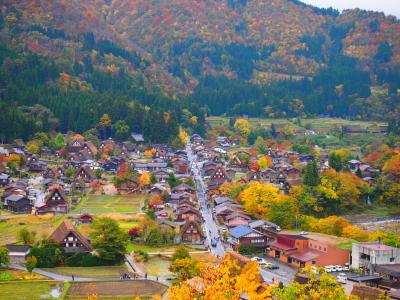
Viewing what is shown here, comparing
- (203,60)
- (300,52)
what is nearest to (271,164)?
(203,60)

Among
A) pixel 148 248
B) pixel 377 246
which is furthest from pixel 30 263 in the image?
pixel 377 246

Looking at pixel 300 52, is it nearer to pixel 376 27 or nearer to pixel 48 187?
pixel 376 27

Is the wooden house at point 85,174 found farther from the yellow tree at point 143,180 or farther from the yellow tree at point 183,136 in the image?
the yellow tree at point 183,136

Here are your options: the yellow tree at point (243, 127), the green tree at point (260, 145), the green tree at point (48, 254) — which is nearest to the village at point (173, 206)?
the green tree at point (48, 254)

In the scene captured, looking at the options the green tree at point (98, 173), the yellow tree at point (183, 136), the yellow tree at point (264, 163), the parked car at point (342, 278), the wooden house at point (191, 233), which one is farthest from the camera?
the yellow tree at point (183, 136)

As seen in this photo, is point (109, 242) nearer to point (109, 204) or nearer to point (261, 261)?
point (261, 261)

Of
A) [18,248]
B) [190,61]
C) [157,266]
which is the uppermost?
[190,61]

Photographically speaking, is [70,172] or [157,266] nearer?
[157,266]
